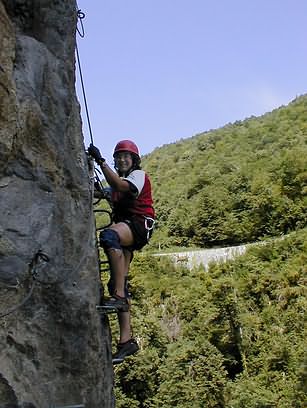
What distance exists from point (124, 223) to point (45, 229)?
45.8 inches

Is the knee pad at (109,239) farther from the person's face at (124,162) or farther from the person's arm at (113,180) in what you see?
the person's face at (124,162)

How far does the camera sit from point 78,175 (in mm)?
5320

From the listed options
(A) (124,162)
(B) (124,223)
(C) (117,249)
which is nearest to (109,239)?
(C) (117,249)

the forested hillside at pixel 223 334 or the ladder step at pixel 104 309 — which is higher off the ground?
the ladder step at pixel 104 309

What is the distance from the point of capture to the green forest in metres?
28.9

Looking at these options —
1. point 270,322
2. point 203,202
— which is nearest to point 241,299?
point 270,322

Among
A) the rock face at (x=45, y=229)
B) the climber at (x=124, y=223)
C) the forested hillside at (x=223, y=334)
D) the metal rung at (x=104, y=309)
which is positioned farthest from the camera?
the forested hillside at (x=223, y=334)

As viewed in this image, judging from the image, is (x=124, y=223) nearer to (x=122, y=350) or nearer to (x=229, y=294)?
(x=122, y=350)

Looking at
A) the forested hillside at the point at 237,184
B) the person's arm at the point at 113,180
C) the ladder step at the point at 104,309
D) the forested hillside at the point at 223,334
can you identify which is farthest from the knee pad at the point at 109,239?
the forested hillside at the point at 237,184

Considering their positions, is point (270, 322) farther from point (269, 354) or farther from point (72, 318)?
point (72, 318)

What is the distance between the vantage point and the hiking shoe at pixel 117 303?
5444 millimetres

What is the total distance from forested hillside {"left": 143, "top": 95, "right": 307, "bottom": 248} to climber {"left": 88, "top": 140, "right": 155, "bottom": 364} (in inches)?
1654

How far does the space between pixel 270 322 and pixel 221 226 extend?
731 inches

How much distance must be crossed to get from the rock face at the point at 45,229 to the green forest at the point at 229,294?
2022 cm
